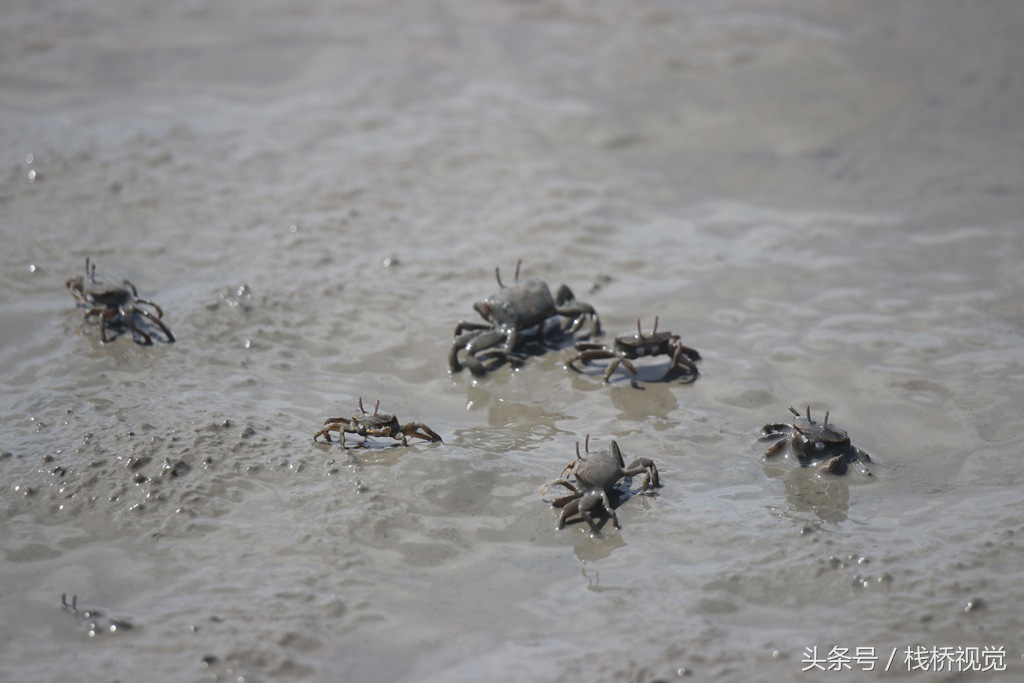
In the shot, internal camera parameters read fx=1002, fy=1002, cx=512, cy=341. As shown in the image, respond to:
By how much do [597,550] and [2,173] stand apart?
7650 millimetres

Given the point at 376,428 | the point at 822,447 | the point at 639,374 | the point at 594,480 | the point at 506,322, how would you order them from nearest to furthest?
the point at 594,480
the point at 822,447
the point at 376,428
the point at 639,374
the point at 506,322

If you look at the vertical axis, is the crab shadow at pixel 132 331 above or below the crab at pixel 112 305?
below

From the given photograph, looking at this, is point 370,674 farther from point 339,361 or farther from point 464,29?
point 464,29

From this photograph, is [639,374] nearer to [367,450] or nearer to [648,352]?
[648,352]

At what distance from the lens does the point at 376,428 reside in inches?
250

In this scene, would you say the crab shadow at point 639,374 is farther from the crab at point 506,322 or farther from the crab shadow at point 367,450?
the crab shadow at point 367,450

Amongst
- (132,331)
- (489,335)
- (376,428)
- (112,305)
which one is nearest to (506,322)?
(489,335)

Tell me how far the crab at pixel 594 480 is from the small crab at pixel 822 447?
0.88m

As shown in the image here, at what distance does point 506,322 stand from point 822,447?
8.44 feet

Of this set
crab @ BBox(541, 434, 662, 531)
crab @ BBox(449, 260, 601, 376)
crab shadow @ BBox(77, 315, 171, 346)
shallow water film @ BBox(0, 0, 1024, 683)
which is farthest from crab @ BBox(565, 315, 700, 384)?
crab shadow @ BBox(77, 315, 171, 346)

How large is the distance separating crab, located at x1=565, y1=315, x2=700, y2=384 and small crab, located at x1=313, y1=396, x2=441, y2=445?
1.57m

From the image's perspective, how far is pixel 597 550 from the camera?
554cm

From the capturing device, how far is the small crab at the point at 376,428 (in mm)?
6332

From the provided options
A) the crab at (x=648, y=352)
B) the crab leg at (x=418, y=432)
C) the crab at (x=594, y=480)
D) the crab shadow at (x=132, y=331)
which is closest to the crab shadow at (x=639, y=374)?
the crab at (x=648, y=352)
